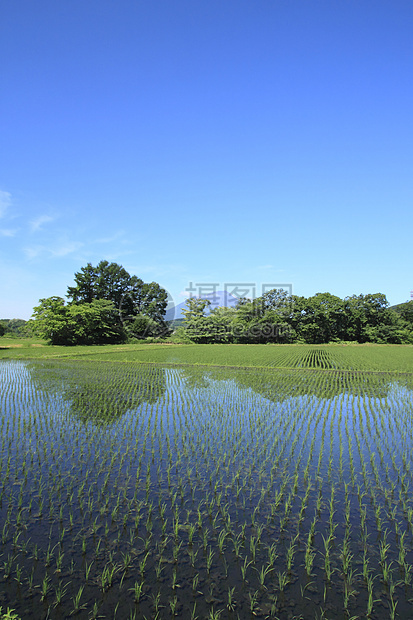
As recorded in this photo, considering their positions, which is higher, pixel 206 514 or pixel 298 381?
pixel 298 381

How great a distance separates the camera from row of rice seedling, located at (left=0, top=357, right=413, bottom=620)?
2.93 meters

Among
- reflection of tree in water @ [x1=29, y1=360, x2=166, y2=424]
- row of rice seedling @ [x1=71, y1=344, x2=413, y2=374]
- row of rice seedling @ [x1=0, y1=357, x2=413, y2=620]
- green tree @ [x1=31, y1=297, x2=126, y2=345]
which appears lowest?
row of rice seedling @ [x1=0, y1=357, x2=413, y2=620]

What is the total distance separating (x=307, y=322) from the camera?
158 ft

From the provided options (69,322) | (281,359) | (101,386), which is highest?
(69,322)

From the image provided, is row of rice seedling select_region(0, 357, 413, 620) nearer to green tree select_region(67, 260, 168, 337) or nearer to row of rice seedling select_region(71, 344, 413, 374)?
row of rice seedling select_region(71, 344, 413, 374)

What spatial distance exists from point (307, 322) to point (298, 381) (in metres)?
35.4

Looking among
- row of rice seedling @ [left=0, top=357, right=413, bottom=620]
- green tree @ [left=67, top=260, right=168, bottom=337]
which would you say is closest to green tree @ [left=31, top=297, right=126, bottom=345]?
green tree @ [left=67, top=260, right=168, bottom=337]

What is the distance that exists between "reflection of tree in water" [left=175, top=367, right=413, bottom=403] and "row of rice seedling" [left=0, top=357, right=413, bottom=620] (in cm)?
269

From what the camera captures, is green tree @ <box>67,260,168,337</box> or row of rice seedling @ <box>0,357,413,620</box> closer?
row of rice seedling @ <box>0,357,413,620</box>

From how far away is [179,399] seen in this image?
10516mm

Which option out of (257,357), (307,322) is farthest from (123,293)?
(257,357)

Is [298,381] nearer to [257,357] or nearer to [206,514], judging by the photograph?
[257,357]

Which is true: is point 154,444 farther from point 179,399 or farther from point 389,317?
point 389,317

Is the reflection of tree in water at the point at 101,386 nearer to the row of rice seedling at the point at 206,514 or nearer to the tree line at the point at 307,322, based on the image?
the row of rice seedling at the point at 206,514
